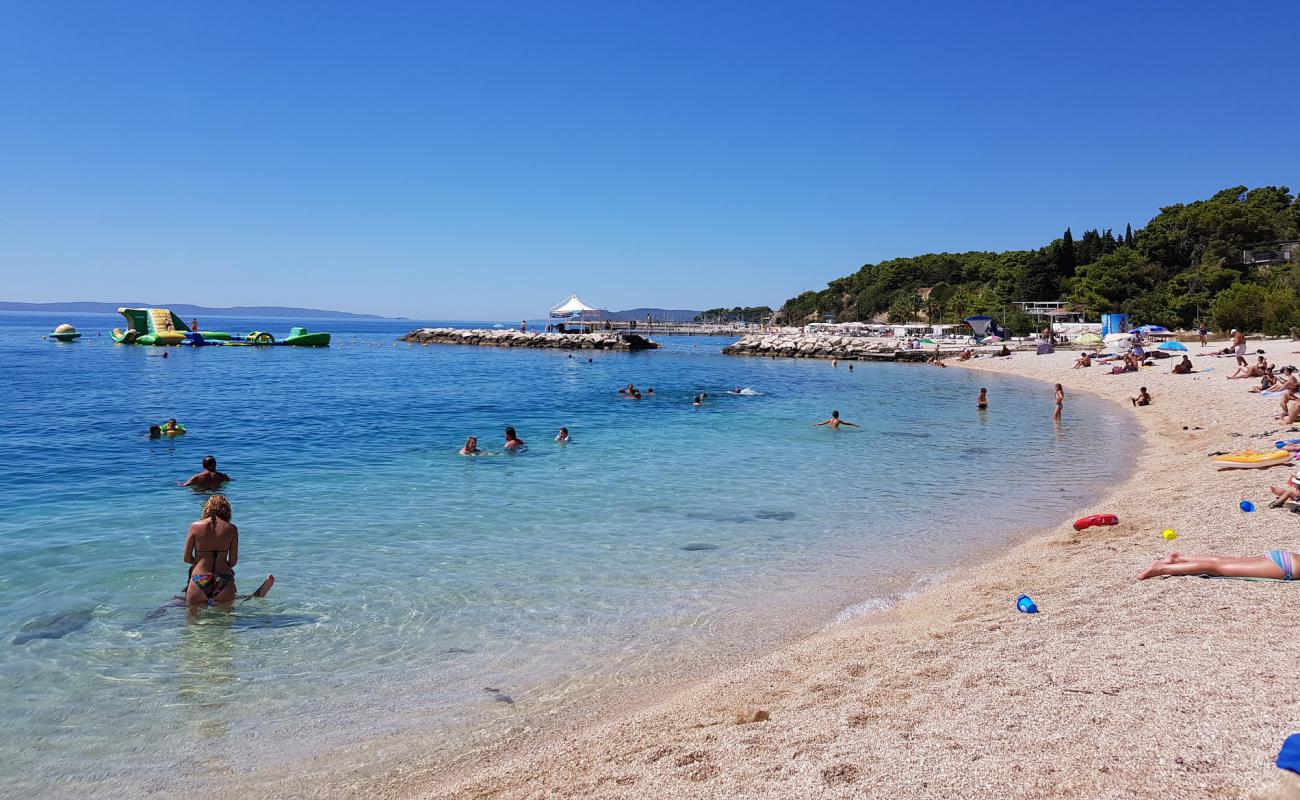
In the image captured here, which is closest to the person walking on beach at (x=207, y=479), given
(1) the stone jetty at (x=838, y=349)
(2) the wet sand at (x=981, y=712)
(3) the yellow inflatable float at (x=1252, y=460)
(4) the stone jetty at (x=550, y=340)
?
(2) the wet sand at (x=981, y=712)

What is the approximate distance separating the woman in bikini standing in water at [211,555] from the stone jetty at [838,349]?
177ft

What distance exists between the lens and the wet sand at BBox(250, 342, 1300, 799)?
3660 mm

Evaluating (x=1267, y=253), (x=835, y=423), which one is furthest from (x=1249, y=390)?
(x=1267, y=253)

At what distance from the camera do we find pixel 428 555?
31.0ft

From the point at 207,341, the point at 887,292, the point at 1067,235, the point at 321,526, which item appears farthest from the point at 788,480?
the point at 887,292

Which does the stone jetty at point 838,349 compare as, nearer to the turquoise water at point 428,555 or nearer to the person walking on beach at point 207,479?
the turquoise water at point 428,555

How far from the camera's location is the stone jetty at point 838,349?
57222 mm

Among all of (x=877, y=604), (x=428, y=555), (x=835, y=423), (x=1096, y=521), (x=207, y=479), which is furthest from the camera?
(x=835, y=423)

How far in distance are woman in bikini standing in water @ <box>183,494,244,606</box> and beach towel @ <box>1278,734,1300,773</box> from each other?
804cm

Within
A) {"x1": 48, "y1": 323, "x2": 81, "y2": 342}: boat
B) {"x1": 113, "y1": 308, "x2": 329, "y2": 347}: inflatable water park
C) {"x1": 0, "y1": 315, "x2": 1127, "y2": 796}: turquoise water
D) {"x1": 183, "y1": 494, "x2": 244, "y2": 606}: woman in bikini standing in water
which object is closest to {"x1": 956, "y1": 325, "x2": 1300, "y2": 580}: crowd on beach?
{"x1": 0, "y1": 315, "x2": 1127, "y2": 796}: turquoise water

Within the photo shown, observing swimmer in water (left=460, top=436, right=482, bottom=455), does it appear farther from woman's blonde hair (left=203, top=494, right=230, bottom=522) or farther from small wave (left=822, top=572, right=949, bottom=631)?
small wave (left=822, top=572, right=949, bottom=631)

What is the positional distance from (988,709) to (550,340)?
76364 millimetres

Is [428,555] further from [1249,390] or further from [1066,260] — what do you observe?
[1066,260]

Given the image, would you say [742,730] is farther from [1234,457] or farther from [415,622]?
[1234,457]
